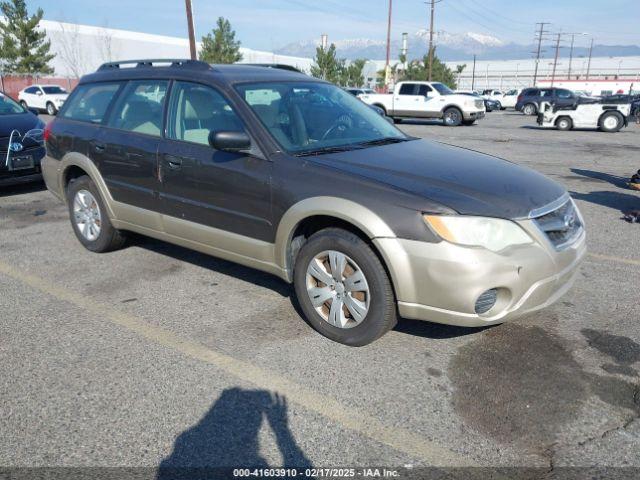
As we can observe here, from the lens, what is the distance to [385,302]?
3254mm

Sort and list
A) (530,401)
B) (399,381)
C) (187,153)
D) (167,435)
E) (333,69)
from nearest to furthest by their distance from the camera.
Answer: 1. (167,435)
2. (530,401)
3. (399,381)
4. (187,153)
5. (333,69)

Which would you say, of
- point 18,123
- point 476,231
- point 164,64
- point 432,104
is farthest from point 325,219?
point 432,104

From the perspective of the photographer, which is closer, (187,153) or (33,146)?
(187,153)

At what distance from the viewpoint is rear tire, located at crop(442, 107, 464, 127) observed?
23.5m

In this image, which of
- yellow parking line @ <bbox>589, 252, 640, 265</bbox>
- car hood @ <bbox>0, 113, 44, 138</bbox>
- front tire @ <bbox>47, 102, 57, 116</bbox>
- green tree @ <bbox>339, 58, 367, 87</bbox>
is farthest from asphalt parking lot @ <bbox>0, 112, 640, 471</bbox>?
green tree @ <bbox>339, 58, 367, 87</bbox>

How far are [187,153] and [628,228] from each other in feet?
16.7

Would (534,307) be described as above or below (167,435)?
above

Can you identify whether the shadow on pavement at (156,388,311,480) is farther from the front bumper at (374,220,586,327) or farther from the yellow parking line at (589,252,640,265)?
the yellow parking line at (589,252,640,265)

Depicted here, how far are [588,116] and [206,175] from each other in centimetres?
2040

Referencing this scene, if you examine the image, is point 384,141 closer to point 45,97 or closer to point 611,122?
point 611,122

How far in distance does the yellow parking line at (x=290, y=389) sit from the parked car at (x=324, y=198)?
0.59m

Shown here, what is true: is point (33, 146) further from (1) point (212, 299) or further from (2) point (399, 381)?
(2) point (399, 381)

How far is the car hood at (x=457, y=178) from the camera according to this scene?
3141 millimetres

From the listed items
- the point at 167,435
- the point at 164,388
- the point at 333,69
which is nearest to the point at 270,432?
the point at 167,435
